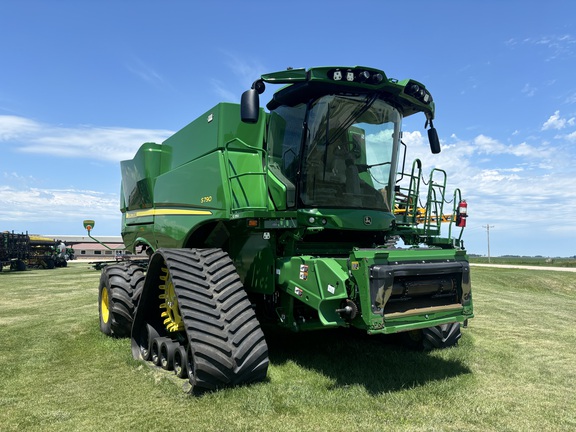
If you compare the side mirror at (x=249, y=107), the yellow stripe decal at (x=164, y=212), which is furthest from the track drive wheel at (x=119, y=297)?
the side mirror at (x=249, y=107)

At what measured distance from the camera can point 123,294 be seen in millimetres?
7195

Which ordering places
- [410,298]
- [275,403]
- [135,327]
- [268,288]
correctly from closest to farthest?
[275,403] → [410,298] → [268,288] → [135,327]

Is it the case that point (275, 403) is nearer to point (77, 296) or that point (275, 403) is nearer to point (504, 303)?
point (504, 303)

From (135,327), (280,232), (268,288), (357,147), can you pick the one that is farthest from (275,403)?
(357,147)

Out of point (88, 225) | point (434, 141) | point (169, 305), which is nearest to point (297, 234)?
point (169, 305)

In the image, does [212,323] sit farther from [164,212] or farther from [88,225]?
[88,225]

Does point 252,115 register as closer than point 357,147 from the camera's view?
Yes

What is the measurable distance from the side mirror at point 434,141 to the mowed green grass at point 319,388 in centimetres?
271

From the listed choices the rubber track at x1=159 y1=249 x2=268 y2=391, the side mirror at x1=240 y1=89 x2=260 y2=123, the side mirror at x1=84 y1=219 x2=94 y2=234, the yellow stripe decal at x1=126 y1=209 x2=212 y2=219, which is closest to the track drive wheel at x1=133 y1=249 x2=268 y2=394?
the rubber track at x1=159 y1=249 x2=268 y2=391

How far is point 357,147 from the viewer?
214 inches

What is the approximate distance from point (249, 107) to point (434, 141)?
2911 millimetres

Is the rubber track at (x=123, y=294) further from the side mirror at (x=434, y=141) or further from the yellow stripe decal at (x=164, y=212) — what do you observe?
the side mirror at (x=434, y=141)

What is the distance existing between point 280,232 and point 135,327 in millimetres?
2319

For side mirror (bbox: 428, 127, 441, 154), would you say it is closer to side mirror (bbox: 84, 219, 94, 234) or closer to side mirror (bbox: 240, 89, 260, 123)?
side mirror (bbox: 240, 89, 260, 123)
